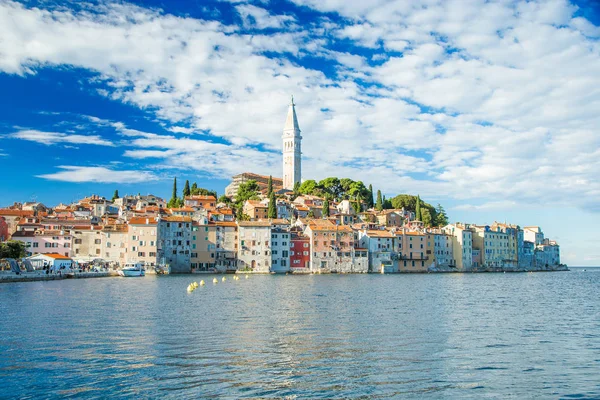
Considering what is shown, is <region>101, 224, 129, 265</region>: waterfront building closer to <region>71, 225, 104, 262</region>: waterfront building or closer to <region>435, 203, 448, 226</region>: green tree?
<region>71, 225, 104, 262</region>: waterfront building

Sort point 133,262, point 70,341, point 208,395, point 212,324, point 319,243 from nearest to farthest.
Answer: point 208,395, point 70,341, point 212,324, point 133,262, point 319,243

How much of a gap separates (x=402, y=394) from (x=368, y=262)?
74146mm

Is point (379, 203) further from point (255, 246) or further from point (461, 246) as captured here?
Answer: point (255, 246)

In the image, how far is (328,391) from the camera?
12781 millimetres

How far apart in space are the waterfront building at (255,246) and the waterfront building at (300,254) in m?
3.89

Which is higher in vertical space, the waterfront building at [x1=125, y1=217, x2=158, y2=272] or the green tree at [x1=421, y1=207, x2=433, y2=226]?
the green tree at [x1=421, y1=207, x2=433, y2=226]

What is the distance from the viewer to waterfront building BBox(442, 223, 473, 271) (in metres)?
96.7

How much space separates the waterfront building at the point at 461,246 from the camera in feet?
317

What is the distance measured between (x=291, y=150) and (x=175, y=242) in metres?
70.6

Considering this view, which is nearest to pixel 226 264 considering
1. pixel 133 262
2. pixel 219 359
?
pixel 133 262

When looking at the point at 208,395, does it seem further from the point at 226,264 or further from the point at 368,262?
the point at 368,262

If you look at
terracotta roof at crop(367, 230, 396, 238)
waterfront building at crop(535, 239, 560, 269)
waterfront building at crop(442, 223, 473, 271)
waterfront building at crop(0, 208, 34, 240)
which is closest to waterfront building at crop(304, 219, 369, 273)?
terracotta roof at crop(367, 230, 396, 238)

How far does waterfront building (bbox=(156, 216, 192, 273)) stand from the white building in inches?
2592

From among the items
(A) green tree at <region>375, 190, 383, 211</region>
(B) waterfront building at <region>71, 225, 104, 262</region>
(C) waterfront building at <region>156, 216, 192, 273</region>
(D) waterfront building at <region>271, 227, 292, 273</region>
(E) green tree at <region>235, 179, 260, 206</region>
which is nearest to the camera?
(C) waterfront building at <region>156, 216, 192, 273</region>
